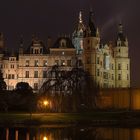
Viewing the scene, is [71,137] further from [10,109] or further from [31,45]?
[31,45]

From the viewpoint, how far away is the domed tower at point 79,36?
267ft

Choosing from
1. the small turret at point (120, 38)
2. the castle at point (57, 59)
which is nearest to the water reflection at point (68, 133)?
the castle at point (57, 59)

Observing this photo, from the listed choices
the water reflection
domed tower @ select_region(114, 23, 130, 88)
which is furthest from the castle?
the water reflection

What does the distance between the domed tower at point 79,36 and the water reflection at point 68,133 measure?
46.6 metres

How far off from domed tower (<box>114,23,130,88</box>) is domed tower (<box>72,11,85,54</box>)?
5616 millimetres

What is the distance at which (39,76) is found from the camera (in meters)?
77.7

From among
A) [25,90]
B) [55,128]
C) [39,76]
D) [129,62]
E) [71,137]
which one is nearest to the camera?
[71,137]

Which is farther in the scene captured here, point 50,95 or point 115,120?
point 50,95

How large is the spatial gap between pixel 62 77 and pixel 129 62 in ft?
134

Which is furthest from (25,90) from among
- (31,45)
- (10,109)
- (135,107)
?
(31,45)

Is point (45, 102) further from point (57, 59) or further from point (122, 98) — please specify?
point (57, 59)

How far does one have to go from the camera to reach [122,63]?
83.2 meters

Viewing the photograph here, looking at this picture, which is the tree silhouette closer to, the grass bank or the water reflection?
the grass bank

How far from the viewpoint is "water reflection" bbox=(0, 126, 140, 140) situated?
28.4 meters
